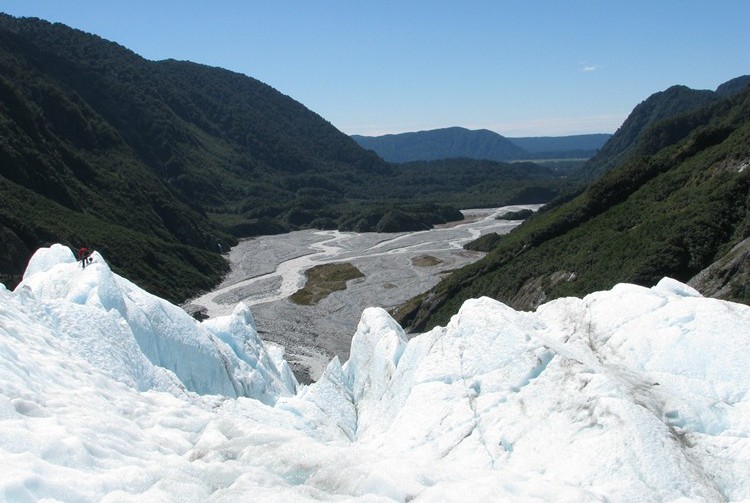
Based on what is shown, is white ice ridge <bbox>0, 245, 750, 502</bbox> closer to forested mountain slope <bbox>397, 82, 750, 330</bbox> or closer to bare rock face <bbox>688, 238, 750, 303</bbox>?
forested mountain slope <bbox>397, 82, 750, 330</bbox>

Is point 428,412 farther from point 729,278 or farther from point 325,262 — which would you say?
point 325,262

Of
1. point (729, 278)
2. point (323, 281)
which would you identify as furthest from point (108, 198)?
point (729, 278)

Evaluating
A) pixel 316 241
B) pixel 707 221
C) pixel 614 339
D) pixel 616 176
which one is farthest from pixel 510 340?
pixel 316 241

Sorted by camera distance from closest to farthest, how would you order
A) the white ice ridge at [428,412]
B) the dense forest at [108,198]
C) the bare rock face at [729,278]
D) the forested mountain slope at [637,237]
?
the white ice ridge at [428,412] → the bare rock face at [729,278] → the forested mountain slope at [637,237] → the dense forest at [108,198]

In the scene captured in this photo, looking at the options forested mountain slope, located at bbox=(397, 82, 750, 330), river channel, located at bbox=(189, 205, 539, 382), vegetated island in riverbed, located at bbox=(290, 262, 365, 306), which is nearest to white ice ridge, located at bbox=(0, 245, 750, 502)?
forested mountain slope, located at bbox=(397, 82, 750, 330)

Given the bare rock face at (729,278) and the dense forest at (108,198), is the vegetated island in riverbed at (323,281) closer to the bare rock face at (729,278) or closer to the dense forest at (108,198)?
the dense forest at (108,198)

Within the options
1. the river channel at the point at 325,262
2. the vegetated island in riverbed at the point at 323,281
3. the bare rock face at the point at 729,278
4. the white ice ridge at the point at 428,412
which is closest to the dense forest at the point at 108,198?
the river channel at the point at 325,262

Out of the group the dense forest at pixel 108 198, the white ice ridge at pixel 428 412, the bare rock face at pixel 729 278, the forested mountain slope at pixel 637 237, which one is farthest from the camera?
the dense forest at pixel 108 198
